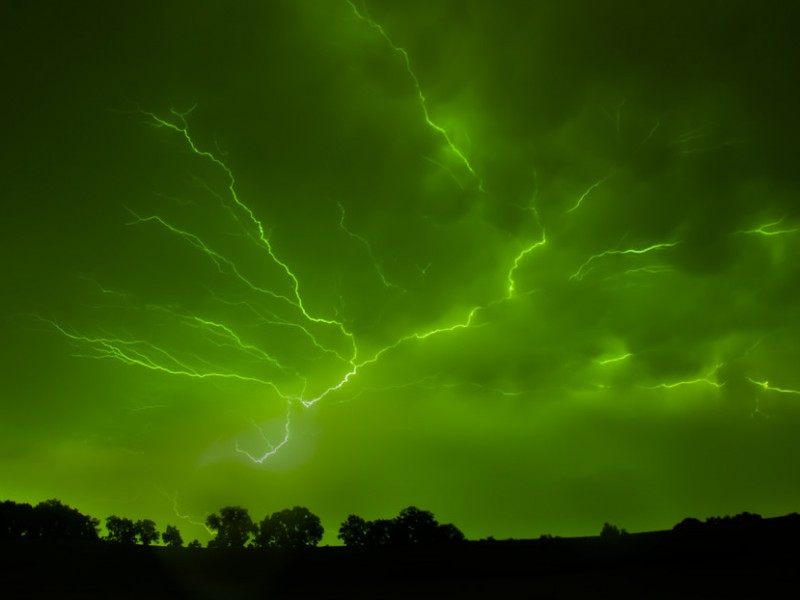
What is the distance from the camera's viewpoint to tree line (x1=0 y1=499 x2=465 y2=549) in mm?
13445

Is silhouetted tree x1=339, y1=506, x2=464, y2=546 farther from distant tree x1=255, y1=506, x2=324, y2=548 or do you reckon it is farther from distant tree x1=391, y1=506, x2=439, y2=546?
distant tree x1=255, y1=506, x2=324, y2=548

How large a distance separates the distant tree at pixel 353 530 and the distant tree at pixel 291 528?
1315 millimetres

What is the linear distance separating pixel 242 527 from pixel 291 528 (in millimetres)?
2174

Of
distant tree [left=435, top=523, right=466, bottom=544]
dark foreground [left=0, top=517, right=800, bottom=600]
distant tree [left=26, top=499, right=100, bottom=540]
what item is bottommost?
dark foreground [left=0, top=517, right=800, bottom=600]

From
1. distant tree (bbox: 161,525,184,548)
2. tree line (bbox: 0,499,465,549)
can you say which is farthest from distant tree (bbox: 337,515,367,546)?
distant tree (bbox: 161,525,184,548)

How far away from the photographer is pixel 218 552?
189 inches

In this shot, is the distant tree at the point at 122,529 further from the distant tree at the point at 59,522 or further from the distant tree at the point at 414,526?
the distant tree at the point at 414,526

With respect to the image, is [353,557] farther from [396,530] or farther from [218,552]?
[396,530]

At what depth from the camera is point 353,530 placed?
53.7ft

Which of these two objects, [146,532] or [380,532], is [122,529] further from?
[380,532]

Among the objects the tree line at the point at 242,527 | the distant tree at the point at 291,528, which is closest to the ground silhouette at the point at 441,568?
the tree line at the point at 242,527

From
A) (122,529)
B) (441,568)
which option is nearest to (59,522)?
(122,529)

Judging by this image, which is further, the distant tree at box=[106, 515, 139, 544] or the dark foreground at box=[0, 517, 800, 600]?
the distant tree at box=[106, 515, 139, 544]

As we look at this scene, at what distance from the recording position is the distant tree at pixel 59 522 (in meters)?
13.8
